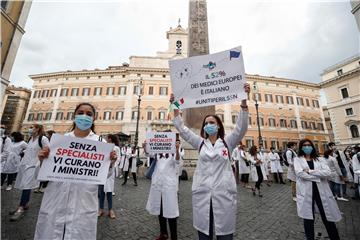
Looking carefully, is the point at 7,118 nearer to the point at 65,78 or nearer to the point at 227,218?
the point at 65,78

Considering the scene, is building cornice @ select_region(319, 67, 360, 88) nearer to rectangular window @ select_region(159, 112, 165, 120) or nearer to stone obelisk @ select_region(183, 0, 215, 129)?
rectangular window @ select_region(159, 112, 165, 120)

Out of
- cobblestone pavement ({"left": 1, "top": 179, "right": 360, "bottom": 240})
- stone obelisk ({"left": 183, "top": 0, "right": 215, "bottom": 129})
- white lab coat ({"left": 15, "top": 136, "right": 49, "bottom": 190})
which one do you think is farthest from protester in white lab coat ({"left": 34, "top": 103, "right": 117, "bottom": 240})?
stone obelisk ({"left": 183, "top": 0, "right": 215, "bottom": 129})

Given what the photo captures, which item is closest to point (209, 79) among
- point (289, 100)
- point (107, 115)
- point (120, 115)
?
point (120, 115)

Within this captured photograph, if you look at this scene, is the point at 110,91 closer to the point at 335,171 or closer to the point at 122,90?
the point at 122,90

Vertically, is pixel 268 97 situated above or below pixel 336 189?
above

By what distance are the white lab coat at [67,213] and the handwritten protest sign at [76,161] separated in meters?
0.09

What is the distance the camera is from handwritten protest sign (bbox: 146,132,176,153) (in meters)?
3.35

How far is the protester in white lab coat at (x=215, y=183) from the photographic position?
186cm

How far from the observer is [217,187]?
1.93 metres

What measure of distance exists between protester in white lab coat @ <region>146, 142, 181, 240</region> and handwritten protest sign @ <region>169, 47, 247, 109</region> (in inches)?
37.3

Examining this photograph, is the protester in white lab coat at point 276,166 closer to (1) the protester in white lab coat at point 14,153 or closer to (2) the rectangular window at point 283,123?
(1) the protester in white lab coat at point 14,153

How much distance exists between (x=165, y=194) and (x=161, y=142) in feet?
3.06

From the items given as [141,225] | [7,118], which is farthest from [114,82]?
[141,225]

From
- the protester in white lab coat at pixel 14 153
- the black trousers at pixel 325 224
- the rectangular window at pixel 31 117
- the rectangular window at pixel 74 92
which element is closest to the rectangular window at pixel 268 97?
the rectangular window at pixel 74 92
